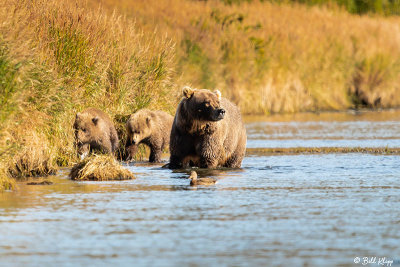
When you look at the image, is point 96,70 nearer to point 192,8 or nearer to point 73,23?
point 73,23

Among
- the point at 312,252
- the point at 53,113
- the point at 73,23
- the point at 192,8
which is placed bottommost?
the point at 312,252

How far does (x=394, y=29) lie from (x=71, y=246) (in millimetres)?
32711

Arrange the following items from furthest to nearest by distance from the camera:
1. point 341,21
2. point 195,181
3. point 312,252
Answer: point 341,21 → point 195,181 → point 312,252

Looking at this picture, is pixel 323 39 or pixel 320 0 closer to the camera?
pixel 323 39

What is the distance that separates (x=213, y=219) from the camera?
893cm

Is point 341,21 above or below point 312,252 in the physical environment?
above

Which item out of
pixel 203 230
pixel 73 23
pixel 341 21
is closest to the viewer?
pixel 203 230

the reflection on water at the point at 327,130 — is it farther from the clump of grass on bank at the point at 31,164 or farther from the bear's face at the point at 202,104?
the clump of grass on bank at the point at 31,164

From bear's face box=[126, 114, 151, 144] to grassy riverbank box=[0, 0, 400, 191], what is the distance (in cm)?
84

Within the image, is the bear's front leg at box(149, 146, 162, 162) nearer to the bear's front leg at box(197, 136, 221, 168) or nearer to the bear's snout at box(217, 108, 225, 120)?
the bear's front leg at box(197, 136, 221, 168)

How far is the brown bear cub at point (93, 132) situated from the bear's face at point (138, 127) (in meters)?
0.38

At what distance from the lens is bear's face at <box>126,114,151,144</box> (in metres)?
15.6

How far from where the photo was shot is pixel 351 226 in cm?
851

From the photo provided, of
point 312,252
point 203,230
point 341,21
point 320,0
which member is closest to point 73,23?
point 203,230
